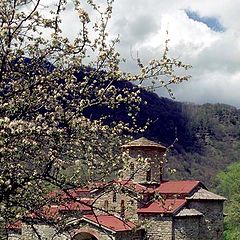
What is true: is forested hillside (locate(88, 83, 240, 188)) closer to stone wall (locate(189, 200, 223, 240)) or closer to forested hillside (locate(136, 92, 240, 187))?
forested hillside (locate(136, 92, 240, 187))

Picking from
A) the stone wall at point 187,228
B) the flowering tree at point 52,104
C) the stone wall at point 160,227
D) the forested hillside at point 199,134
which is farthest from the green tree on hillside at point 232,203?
the forested hillside at point 199,134

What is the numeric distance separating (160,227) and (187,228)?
1.59 metres

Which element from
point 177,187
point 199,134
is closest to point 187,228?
point 177,187

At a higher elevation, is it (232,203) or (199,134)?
(199,134)

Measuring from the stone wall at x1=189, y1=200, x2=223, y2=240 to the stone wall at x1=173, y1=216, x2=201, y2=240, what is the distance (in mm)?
595

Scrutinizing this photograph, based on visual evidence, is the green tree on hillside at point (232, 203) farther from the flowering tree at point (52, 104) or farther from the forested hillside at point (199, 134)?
the forested hillside at point (199, 134)

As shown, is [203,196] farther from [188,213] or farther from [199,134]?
[199,134]

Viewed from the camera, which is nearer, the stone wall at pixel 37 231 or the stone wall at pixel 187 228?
the stone wall at pixel 37 231

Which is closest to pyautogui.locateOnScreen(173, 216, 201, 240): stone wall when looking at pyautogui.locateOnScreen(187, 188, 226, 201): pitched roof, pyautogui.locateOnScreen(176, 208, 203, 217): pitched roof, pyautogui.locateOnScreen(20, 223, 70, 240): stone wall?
pyautogui.locateOnScreen(176, 208, 203, 217): pitched roof

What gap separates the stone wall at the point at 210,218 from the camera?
32250 millimetres

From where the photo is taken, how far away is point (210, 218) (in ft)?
107

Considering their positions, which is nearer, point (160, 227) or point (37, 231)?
point (37, 231)

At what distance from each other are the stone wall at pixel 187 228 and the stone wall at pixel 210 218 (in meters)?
0.60

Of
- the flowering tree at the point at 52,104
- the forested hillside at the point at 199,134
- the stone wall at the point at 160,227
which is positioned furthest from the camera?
the forested hillside at the point at 199,134
